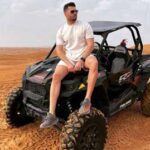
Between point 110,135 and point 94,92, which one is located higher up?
point 94,92

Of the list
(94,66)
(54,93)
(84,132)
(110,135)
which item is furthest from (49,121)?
(110,135)

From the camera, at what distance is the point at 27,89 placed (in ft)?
22.2

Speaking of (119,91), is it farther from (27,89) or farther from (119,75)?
(27,89)

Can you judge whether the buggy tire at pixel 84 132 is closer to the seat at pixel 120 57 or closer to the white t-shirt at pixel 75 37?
the white t-shirt at pixel 75 37

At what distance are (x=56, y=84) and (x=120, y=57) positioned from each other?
1.86m

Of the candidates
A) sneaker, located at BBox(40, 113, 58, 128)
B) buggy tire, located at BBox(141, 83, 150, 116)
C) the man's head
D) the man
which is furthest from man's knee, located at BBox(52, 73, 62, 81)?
buggy tire, located at BBox(141, 83, 150, 116)

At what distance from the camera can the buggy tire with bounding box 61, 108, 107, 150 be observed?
571cm

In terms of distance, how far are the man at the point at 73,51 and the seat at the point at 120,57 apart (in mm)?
1019

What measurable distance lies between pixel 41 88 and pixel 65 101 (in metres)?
0.43

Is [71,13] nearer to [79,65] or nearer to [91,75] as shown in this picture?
[79,65]

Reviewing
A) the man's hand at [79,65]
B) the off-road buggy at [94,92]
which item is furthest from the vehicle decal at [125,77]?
the man's hand at [79,65]

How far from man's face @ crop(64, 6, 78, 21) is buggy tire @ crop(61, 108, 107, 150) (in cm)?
153

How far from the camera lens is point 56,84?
615 cm

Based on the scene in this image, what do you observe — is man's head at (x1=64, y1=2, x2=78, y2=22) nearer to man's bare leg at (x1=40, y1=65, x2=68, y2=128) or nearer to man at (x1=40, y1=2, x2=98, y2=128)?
man at (x1=40, y1=2, x2=98, y2=128)
